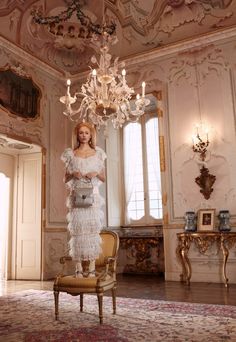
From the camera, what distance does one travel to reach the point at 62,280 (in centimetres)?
343

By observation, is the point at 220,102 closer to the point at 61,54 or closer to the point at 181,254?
the point at 181,254

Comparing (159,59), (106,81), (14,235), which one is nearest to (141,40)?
(159,59)

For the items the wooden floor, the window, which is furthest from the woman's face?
the window

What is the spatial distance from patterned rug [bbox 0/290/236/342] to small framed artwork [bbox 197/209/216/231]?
2066 mm

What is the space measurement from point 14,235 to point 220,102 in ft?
16.3

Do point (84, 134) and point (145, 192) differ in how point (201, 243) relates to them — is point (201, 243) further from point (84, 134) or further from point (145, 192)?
point (84, 134)

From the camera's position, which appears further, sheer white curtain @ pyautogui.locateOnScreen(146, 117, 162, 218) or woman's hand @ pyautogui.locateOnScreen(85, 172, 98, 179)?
sheer white curtain @ pyautogui.locateOnScreen(146, 117, 162, 218)

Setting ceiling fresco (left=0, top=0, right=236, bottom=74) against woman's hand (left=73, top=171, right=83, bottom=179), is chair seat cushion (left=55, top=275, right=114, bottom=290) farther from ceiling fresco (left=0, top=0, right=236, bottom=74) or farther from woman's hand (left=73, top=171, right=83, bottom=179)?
ceiling fresco (left=0, top=0, right=236, bottom=74)

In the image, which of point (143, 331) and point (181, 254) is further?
point (181, 254)

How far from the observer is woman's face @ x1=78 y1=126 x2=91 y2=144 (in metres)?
3.62

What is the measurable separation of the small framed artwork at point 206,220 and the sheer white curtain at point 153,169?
5.99ft

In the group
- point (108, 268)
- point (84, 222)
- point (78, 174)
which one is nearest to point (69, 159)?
point (78, 174)

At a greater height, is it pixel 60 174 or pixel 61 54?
pixel 61 54

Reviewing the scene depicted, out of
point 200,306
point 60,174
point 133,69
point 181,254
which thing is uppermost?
point 133,69
